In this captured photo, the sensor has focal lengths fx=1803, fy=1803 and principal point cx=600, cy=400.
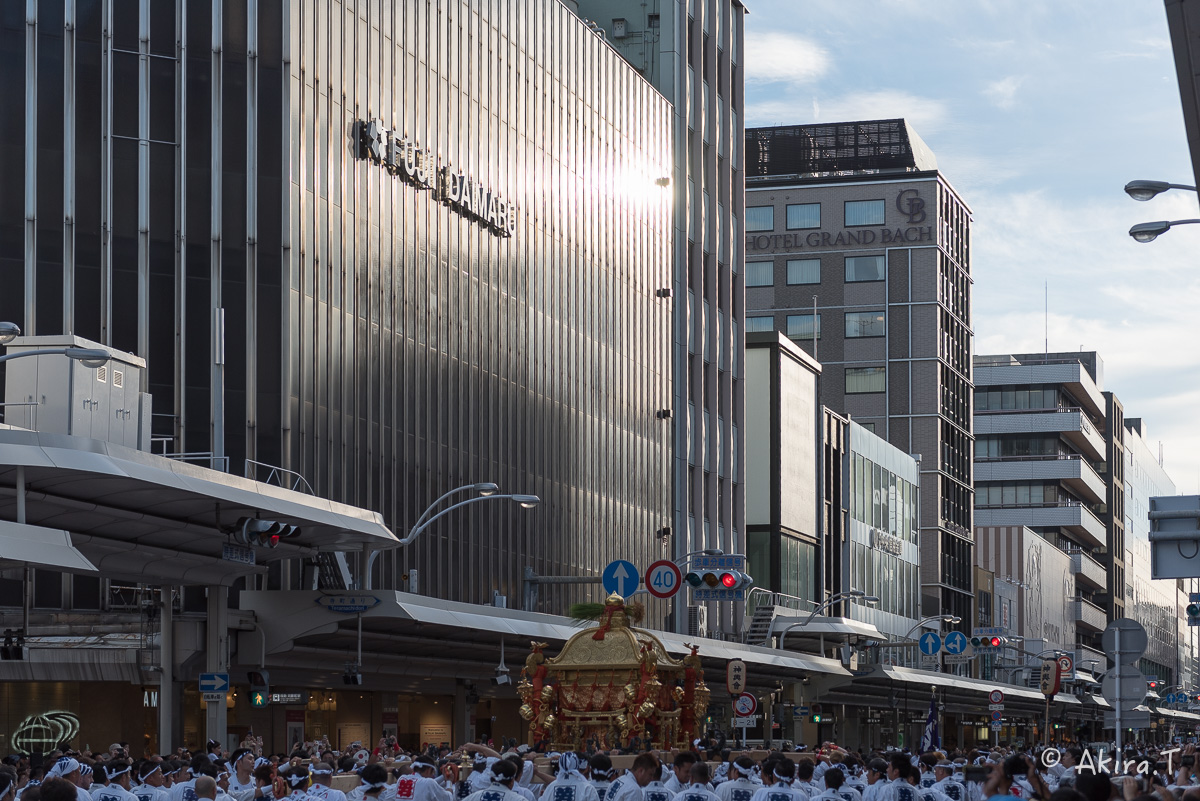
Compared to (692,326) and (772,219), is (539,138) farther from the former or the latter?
(772,219)

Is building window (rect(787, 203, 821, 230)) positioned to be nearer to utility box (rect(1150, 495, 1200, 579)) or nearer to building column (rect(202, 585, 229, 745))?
building column (rect(202, 585, 229, 745))

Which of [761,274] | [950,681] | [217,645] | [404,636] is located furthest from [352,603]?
[761,274]

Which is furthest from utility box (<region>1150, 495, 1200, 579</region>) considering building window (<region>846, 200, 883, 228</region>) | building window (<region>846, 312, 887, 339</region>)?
building window (<region>846, 312, 887, 339</region>)

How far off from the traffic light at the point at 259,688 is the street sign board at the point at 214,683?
11.7 ft

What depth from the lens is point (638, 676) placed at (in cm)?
2966

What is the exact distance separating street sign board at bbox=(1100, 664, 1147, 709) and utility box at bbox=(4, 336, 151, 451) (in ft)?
56.2

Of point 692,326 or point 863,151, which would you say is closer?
point 692,326

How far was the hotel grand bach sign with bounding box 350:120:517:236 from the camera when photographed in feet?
149

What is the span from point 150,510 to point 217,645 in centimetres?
675

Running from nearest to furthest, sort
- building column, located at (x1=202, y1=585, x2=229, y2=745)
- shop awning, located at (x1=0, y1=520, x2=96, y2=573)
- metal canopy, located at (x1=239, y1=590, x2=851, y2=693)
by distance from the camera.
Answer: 1. shop awning, located at (x1=0, y1=520, x2=96, y2=573)
2. building column, located at (x1=202, y1=585, x2=229, y2=745)
3. metal canopy, located at (x1=239, y1=590, x2=851, y2=693)

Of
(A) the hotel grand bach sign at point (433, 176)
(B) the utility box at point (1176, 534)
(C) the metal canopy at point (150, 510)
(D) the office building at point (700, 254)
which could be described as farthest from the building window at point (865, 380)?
(B) the utility box at point (1176, 534)

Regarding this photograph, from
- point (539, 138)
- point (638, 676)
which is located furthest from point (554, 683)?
point (539, 138)

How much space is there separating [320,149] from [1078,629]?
11299 cm

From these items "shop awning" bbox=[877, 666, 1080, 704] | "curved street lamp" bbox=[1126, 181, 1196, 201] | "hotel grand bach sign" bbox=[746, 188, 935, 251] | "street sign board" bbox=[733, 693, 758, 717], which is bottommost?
"shop awning" bbox=[877, 666, 1080, 704]
